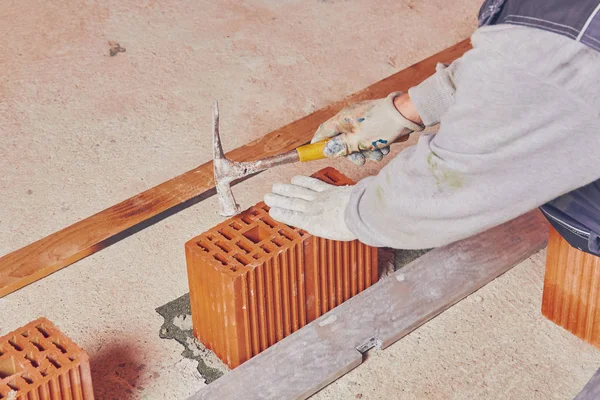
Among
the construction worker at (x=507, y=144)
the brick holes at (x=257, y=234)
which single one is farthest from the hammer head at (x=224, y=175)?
the construction worker at (x=507, y=144)

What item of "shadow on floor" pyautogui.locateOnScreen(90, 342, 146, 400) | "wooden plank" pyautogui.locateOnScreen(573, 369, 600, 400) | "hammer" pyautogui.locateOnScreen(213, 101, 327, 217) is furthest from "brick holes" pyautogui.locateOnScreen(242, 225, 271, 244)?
"wooden plank" pyautogui.locateOnScreen(573, 369, 600, 400)

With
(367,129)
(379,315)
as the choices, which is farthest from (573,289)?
(367,129)

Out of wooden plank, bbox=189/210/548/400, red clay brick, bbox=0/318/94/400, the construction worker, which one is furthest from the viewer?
wooden plank, bbox=189/210/548/400

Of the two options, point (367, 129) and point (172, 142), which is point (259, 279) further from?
point (172, 142)

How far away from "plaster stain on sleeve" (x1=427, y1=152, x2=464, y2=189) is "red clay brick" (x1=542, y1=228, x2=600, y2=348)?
961 mm

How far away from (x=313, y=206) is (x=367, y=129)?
0.34 metres

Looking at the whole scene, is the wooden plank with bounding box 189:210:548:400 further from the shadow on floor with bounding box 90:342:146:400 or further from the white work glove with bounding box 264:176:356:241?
the white work glove with bounding box 264:176:356:241

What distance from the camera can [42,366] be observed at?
237 centimetres

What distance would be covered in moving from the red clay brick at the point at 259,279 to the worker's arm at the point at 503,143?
1.96 ft

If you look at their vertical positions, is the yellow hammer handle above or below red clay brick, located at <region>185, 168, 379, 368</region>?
above

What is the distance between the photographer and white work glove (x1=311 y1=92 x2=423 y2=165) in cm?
278

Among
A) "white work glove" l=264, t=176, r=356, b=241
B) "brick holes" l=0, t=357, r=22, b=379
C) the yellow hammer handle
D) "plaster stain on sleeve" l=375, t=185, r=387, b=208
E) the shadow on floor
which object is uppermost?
"plaster stain on sleeve" l=375, t=185, r=387, b=208

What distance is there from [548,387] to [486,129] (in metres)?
1.20

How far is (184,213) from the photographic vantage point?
3.45m
